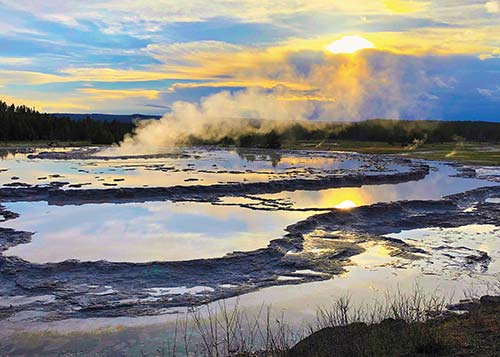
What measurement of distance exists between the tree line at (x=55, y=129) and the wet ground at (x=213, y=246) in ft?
180

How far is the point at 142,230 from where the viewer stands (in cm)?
1515

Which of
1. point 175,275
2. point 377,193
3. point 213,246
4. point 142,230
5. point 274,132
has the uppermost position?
point 274,132

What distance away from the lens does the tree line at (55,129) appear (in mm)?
76062

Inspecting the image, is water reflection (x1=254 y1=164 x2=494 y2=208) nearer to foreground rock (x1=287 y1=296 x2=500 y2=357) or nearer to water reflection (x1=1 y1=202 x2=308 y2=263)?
water reflection (x1=1 y1=202 x2=308 y2=263)

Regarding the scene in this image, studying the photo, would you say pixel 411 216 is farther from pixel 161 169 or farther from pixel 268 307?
pixel 161 169

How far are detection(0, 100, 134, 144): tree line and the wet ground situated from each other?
54.7m

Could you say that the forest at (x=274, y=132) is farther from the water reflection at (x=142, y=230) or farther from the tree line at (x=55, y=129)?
the water reflection at (x=142, y=230)

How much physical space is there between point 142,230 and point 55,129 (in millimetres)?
73794

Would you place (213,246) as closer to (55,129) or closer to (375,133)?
(55,129)

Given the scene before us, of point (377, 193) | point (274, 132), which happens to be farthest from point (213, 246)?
point (274, 132)

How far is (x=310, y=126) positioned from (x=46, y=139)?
1800 inches

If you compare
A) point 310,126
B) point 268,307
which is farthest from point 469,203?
point 310,126

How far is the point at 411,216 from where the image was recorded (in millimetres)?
17812

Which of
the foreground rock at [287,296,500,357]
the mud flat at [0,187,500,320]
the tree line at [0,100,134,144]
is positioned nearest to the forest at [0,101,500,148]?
the tree line at [0,100,134,144]
